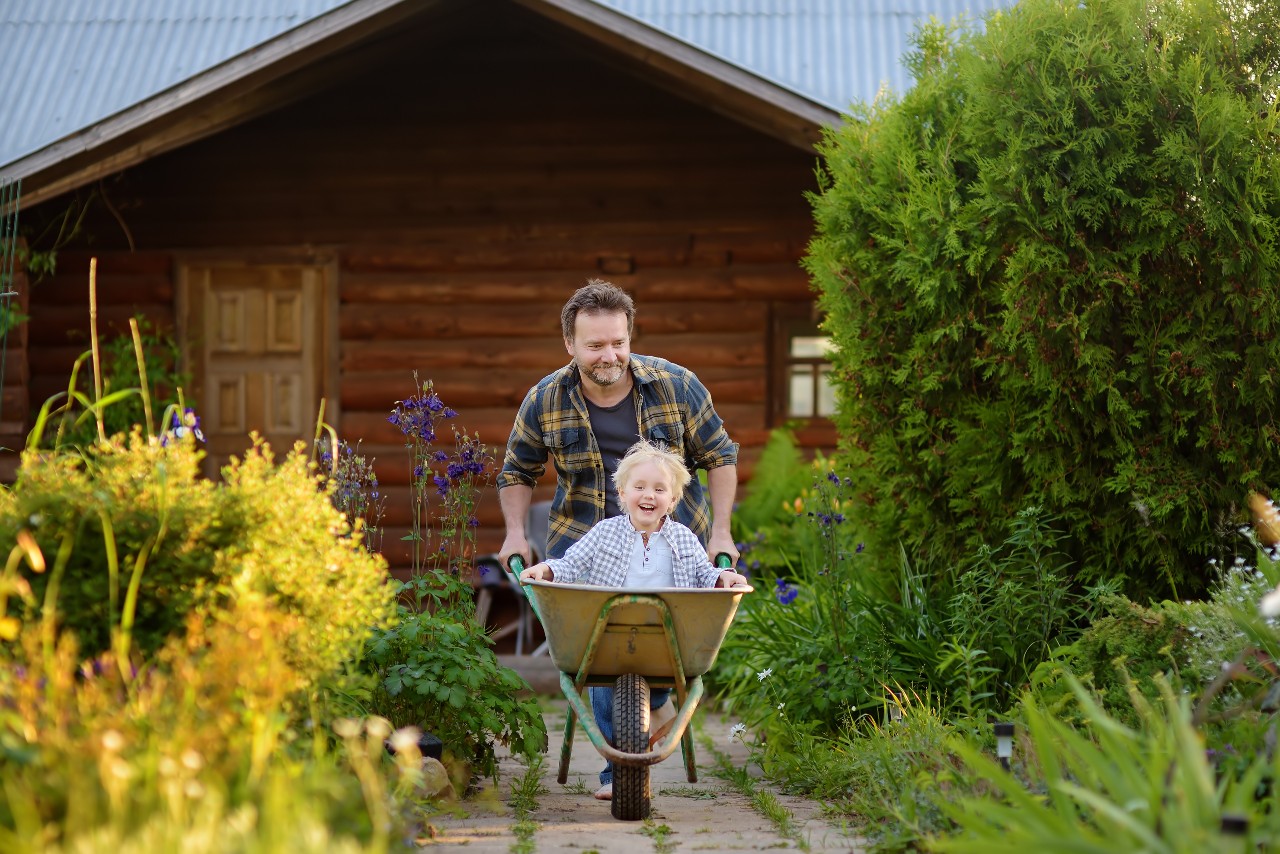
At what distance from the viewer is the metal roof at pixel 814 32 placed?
8070 millimetres

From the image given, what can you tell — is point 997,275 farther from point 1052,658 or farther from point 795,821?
point 795,821

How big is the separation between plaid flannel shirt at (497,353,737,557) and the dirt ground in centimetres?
86

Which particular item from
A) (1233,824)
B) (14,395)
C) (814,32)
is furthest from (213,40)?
(1233,824)

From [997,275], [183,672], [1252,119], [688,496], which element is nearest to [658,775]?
[688,496]

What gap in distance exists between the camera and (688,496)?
4.61 m

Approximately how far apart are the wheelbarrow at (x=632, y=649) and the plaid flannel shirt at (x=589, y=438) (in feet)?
2.00

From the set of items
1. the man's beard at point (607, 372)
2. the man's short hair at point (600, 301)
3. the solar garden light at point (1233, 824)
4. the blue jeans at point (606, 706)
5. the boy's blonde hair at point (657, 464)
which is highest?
the man's short hair at point (600, 301)

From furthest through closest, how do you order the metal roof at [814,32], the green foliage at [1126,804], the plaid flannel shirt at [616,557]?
the metal roof at [814,32] → the plaid flannel shirt at [616,557] → the green foliage at [1126,804]

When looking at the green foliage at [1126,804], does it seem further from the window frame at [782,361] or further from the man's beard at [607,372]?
the window frame at [782,361]

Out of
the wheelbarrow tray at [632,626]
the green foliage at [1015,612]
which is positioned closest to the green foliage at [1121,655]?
the green foliage at [1015,612]

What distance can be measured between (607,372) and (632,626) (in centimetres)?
87

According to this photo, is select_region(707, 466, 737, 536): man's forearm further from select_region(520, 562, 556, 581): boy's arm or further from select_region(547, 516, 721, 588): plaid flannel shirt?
select_region(520, 562, 556, 581): boy's arm

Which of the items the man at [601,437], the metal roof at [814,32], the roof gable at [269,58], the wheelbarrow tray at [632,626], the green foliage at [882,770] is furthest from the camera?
the metal roof at [814,32]

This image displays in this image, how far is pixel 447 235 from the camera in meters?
8.91
